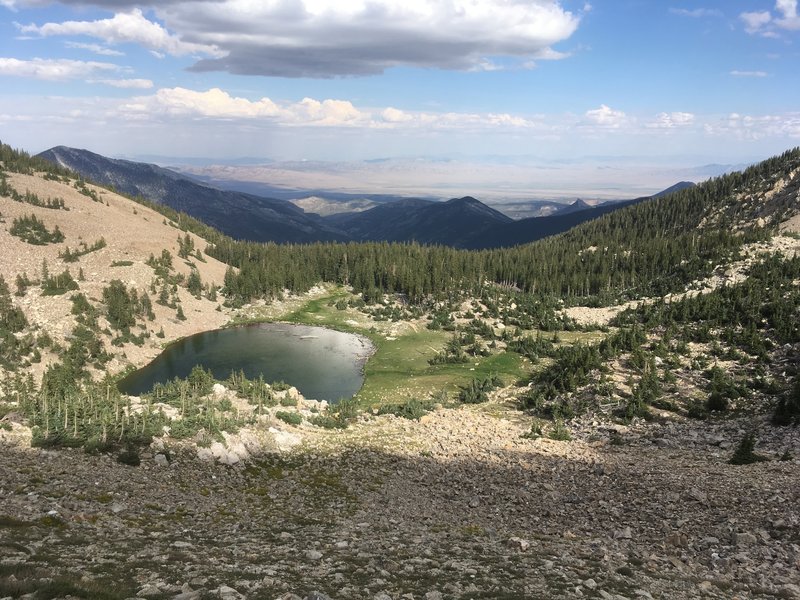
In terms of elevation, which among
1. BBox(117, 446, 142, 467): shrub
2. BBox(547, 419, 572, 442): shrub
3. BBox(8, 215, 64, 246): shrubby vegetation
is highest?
BBox(8, 215, 64, 246): shrubby vegetation

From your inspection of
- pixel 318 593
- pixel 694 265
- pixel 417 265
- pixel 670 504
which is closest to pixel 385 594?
pixel 318 593

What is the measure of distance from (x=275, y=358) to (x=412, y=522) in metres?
59.8

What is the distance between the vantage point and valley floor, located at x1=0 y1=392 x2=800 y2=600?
14.3 metres

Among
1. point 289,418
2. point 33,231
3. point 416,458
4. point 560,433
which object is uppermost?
point 33,231

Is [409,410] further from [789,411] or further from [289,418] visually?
[789,411]

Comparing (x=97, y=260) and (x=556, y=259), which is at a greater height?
(x=556, y=259)

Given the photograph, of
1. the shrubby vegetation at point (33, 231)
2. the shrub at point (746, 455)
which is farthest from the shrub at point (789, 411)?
the shrubby vegetation at point (33, 231)

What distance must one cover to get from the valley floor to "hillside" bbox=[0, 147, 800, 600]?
14cm

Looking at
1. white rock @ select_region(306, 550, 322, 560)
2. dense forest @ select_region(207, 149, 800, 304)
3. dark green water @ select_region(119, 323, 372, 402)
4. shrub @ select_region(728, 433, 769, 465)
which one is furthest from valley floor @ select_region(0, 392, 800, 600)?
dense forest @ select_region(207, 149, 800, 304)

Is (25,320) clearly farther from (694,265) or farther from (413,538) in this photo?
(694,265)

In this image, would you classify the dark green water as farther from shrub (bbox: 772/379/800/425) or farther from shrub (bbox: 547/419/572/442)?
shrub (bbox: 772/379/800/425)

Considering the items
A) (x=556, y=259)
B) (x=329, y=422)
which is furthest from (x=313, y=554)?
(x=556, y=259)

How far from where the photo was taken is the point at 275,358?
78.4 meters

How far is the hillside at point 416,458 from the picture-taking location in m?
15.4
